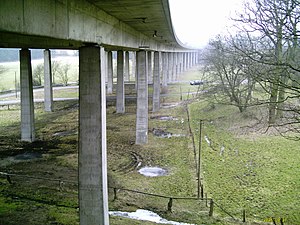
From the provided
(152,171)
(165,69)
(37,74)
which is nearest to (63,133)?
(152,171)

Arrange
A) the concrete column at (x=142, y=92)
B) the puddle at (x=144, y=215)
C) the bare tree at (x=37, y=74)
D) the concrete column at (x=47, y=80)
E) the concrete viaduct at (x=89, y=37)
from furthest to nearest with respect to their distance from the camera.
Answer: the bare tree at (x=37, y=74) < the concrete column at (x=47, y=80) < the concrete column at (x=142, y=92) < the puddle at (x=144, y=215) < the concrete viaduct at (x=89, y=37)

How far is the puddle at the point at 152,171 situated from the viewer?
1797 cm

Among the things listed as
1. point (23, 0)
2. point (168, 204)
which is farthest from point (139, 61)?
point (23, 0)

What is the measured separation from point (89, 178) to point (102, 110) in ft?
7.00

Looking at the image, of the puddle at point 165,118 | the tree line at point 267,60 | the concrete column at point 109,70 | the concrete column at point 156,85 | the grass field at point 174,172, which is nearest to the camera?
the tree line at point 267,60

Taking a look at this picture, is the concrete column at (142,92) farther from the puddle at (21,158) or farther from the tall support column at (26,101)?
the tall support column at (26,101)

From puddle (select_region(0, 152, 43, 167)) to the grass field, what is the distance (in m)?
0.55

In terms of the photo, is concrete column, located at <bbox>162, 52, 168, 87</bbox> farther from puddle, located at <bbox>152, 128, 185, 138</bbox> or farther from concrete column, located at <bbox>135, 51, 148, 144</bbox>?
concrete column, located at <bbox>135, 51, 148, 144</bbox>

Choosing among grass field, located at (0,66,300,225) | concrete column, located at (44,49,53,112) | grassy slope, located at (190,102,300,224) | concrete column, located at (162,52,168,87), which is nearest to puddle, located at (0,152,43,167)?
grass field, located at (0,66,300,225)

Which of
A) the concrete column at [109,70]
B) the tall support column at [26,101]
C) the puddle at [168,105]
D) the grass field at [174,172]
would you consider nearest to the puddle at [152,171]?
the grass field at [174,172]

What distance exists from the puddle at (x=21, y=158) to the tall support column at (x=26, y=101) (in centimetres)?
337

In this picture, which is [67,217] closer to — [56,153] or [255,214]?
[255,214]

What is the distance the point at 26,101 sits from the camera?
81.6ft

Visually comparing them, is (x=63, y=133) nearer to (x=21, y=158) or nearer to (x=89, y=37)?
(x=21, y=158)
